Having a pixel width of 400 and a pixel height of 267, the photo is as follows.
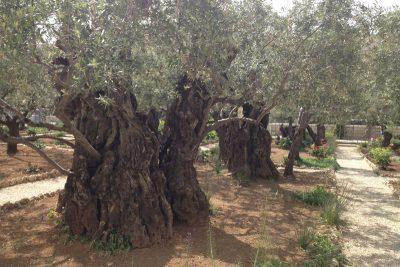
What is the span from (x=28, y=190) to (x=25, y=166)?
378cm

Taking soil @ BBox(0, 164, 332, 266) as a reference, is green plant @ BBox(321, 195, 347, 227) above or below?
above

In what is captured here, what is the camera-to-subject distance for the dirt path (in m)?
7.79

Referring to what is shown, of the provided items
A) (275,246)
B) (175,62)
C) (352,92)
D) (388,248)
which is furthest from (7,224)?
(352,92)

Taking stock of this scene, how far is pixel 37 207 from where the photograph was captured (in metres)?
10.4

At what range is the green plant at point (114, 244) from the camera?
281 inches

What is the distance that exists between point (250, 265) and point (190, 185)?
260 cm

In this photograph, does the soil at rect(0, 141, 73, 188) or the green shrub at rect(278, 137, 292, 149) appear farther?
the green shrub at rect(278, 137, 292, 149)

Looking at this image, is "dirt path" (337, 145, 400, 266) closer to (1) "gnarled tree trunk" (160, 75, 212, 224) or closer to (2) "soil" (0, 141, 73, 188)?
(1) "gnarled tree trunk" (160, 75, 212, 224)

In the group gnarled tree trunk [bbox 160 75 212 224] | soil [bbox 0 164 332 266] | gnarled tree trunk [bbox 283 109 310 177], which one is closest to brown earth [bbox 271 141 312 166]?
gnarled tree trunk [bbox 283 109 310 177]

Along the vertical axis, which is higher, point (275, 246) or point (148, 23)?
point (148, 23)

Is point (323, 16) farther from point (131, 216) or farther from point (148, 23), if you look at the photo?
point (131, 216)

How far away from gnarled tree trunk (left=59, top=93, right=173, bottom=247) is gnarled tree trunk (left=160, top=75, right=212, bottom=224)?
0.77 meters

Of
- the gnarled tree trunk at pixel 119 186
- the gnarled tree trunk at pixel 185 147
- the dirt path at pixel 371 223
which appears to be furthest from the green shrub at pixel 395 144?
the gnarled tree trunk at pixel 119 186

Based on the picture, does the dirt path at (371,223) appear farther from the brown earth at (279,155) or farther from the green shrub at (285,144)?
the green shrub at (285,144)
